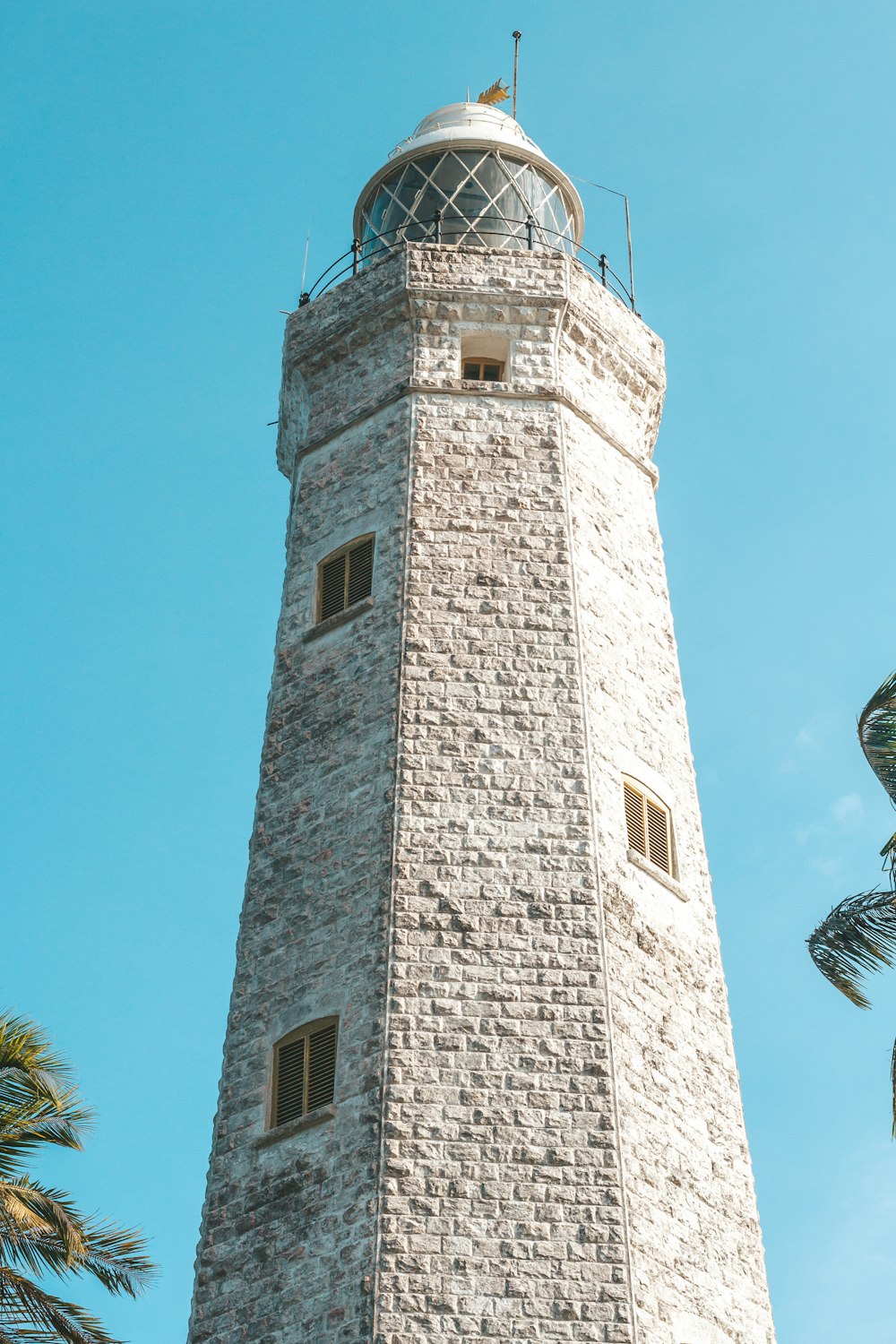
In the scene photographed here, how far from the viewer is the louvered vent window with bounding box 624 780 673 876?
781 inches

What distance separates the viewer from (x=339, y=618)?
69.3 feet

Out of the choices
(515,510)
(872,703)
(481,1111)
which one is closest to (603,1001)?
(481,1111)

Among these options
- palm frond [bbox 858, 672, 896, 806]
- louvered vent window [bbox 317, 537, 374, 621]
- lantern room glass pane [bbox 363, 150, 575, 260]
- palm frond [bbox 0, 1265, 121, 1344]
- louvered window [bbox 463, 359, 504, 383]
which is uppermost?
lantern room glass pane [bbox 363, 150, 575, 260]

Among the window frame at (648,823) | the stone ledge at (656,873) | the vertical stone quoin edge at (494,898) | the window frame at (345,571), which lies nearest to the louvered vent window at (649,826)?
the window frame at (648,823)

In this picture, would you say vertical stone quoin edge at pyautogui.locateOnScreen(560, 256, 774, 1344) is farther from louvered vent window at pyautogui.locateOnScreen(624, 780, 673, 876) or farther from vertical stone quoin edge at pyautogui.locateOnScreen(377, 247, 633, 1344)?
vertical stone quoin edge at pyautogui.locateOnScreen(377, 247, 633, 1344)

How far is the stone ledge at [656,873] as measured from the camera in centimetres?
1933

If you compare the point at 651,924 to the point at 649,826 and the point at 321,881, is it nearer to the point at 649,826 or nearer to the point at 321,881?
the point at 649,826

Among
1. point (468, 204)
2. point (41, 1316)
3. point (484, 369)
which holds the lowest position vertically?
point (41, 1316)

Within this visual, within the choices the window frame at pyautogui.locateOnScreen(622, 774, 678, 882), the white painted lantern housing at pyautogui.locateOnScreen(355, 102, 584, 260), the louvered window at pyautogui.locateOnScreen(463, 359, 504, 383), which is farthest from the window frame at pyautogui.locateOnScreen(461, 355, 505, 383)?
the window frame at pyautogui.locateOnScreen(622, 774, 678, 882)

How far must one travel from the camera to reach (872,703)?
1686 cm

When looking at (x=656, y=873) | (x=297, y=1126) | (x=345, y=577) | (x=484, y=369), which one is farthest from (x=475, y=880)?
(x=484, y=369)

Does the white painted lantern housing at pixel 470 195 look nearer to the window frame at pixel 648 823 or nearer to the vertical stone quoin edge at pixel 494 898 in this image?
the vertical stone quoin edge at pixel 494 898

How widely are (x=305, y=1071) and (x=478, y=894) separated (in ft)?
7.49

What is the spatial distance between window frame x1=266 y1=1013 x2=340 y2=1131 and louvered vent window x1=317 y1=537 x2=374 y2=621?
5.24m
